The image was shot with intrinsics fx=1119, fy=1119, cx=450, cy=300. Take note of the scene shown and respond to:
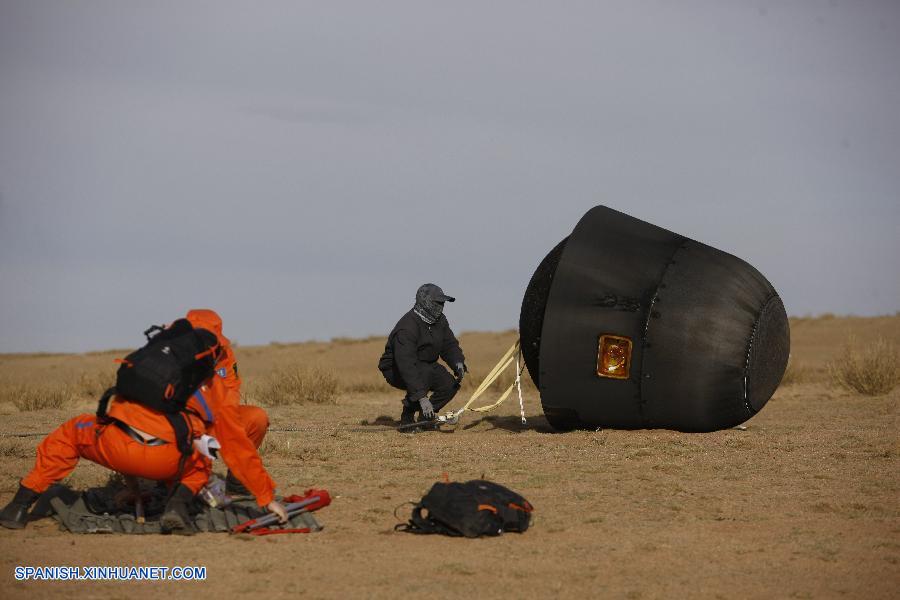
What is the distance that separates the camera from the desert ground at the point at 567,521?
255 inches

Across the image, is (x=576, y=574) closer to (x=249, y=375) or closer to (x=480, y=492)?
(x=480, y=492)

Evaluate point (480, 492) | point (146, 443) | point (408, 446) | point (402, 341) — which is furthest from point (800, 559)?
point (402, 341)

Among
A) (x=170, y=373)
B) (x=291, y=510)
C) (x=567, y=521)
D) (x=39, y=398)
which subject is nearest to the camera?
(x=170, y=373)

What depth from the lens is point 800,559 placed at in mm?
7062

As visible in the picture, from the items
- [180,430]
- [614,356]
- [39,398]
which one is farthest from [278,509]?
[39,398]

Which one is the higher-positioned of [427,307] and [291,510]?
[427,307]

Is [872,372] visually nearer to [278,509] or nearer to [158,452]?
[278,509]

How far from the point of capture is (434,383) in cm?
1353

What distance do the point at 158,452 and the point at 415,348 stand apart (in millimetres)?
6350

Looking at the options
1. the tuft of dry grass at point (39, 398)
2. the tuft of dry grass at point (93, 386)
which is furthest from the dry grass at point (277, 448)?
the tuft of dry grass at point (93, 386)

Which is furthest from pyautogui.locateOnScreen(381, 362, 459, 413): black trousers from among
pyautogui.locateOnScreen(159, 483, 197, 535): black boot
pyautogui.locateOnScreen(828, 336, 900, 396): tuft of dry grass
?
pyautogui.locateOnScreen(828, 336, 900, 396): tuft of dry grass

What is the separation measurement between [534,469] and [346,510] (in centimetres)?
237

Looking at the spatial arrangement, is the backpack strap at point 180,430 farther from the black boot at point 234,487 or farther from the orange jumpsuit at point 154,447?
the black boot at point 234,487

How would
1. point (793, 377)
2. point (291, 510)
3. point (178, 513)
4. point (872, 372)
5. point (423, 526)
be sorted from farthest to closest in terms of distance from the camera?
1. point (793, 377)
2. point (872, 372)
3. point (291, 510)
4. point (423, 526)
5. point (178, 513)
